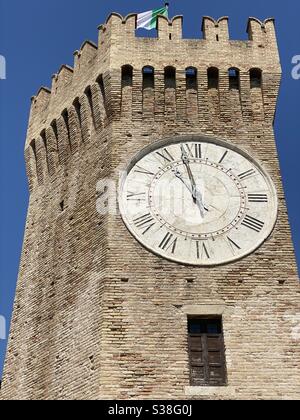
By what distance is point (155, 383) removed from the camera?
1314 centimetres

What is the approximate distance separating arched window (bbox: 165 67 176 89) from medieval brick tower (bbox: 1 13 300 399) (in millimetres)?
33

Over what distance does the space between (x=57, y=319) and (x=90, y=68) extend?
21.1 ft

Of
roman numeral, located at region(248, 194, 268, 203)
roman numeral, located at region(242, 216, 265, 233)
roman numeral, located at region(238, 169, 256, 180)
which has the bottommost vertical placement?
roman numeral, located at region(242, 216, 265, 233)

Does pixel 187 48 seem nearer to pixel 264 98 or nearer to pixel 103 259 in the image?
pixel 264 98

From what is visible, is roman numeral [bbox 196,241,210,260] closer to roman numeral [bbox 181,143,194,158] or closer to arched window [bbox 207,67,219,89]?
roman numeral [bbox 181,143,194,158]

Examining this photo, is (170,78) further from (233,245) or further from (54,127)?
(233,245)

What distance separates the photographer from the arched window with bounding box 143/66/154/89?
17.9m

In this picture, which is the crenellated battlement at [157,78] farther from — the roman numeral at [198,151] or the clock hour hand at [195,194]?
the clock hour hand at [195,194]

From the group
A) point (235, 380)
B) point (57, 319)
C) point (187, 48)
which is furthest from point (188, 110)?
point (235, 380)

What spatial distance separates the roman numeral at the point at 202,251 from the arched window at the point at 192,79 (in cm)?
448

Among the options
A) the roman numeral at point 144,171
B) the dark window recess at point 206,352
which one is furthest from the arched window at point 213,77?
the dark window recess at point 206,352

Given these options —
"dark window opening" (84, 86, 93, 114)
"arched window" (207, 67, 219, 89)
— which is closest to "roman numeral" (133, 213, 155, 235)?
"dark window opening" (84, 86, 93, 114)

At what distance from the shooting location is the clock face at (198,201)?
15094 mm

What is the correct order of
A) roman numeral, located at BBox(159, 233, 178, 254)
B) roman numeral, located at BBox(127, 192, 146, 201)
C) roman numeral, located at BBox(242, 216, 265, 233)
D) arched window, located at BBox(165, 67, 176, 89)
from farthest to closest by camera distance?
arched window, located at BBox(165, 67, 176, 89) → roman numeral, located at BBox(127, 192, 146, 201) → roman numeral, located at BBox(242, 216, 265, 233) → roman numeral, located at BBox(159, 233, 178, 254)
